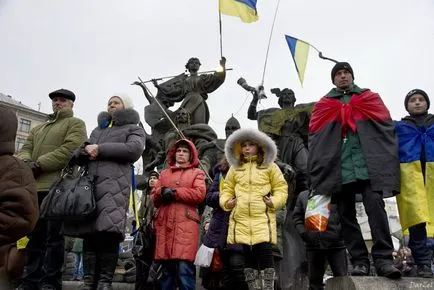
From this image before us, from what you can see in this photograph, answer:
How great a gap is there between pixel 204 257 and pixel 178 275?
0.32 metres

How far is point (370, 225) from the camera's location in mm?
4578

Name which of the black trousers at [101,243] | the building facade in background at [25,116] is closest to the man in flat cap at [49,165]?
the black trousers at [101,243]

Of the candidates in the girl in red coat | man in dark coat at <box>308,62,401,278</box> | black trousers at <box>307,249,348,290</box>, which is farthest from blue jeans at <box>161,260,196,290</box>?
man in dark coat at <box>308,62,401,278</box>

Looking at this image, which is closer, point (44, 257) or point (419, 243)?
point (419, 243)

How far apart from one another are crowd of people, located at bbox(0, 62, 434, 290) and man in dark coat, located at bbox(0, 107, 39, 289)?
1891 mm

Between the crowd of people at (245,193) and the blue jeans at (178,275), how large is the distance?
0.03 ft

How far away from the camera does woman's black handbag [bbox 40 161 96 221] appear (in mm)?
4992

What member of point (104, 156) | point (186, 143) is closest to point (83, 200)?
point (104, 156)

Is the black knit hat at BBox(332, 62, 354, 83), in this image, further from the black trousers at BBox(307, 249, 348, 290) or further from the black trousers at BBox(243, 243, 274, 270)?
the black trousers at BBox(307, 249, 348, 290)

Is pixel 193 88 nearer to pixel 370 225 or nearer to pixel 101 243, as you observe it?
pixel 101 243

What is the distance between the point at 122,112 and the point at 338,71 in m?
2.31

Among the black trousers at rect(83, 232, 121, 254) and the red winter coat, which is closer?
the black trousers at rect(83, 232, 121, 254)

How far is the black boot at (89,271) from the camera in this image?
5109 mm

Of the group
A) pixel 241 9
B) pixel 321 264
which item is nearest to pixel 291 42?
pixel 241 9
